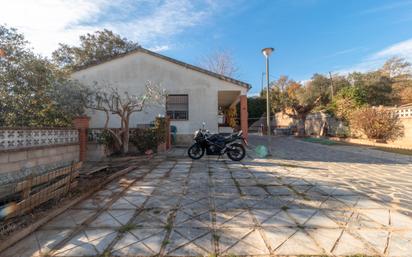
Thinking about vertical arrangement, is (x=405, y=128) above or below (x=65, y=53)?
below

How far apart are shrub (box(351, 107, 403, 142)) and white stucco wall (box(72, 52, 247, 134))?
7.71 metres

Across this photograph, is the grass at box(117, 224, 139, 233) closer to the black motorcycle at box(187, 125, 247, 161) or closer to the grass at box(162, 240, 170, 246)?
the grass at box(162, 240, 170, 246)

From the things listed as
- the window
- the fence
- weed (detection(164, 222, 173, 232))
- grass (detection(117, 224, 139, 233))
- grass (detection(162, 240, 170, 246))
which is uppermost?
the window

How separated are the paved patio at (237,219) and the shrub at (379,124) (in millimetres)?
7697

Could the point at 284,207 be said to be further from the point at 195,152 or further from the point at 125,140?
the point at 125,140

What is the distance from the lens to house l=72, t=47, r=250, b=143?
35.7 ft

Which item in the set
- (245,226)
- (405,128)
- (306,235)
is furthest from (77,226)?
(405,128)

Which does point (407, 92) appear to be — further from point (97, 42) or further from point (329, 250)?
point (97, 42)

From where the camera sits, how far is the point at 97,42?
20094 millimetres

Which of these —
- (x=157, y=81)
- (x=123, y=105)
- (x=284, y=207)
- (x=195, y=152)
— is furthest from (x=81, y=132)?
(x=284, y=207)

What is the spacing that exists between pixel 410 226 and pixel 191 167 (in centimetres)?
450

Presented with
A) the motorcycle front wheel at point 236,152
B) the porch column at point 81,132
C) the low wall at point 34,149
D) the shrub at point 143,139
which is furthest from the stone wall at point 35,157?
the motorcycle front wheel at point 236,152

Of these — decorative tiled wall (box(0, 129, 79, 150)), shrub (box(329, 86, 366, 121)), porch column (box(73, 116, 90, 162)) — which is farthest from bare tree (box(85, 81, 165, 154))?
shrub (box(329, 86, 366, 121))

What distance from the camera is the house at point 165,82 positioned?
35.7 feet
